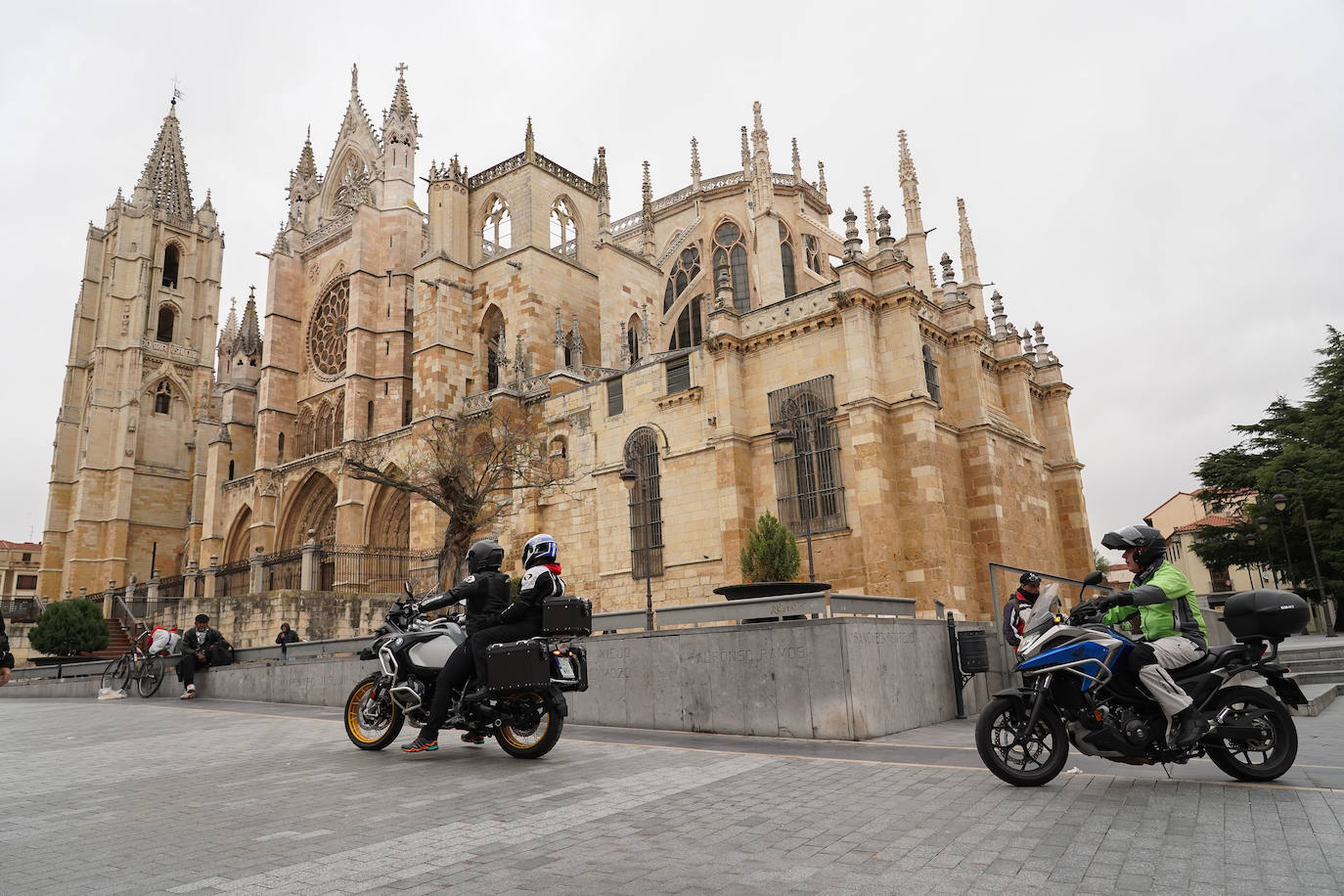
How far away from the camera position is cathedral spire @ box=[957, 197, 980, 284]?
2464cm

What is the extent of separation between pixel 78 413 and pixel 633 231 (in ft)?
108

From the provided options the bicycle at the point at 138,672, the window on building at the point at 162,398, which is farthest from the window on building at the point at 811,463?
the window on building at the point at 162,398

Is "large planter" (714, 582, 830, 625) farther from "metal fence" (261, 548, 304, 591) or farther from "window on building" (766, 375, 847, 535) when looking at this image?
"metal fence" (261, 548, 304, 591)

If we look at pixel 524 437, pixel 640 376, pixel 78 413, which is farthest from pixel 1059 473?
pixel 78 413

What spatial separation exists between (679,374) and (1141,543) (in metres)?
16.8

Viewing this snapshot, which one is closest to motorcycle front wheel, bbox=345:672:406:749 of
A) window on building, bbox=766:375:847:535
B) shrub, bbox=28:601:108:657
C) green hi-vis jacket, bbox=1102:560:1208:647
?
green hi-vis jacket, bbox=1102:560:1208:647

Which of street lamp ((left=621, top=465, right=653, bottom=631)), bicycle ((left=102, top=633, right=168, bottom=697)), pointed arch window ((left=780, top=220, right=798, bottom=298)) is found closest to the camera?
street lamp ((left=621, top=465, right=653, bottom=631))

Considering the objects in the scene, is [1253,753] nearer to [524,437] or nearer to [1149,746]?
[1149,746]

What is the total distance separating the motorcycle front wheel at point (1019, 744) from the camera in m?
5.14

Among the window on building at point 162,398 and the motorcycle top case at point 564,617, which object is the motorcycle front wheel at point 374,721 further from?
the window on building at point 162,398

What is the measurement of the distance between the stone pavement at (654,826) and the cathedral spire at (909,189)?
17.1m

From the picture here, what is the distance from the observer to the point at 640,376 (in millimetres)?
22312

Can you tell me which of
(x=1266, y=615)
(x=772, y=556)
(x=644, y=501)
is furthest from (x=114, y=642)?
(x=1266, y=615)

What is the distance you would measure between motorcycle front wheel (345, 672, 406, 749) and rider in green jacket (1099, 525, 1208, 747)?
574 centimetres
